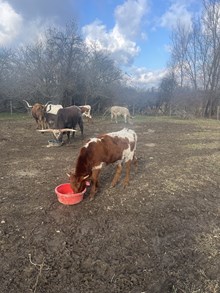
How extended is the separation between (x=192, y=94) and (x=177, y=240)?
1144 inches

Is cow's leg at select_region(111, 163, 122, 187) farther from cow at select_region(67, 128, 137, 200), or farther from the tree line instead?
the tree line

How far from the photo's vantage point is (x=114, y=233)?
4.27 metres

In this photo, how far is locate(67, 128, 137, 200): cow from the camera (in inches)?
201

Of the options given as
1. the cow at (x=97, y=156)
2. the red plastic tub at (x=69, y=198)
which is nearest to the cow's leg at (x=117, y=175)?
the cow at (x=97, y=156)

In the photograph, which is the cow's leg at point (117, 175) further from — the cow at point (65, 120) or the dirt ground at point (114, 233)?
the cow at point (65, 120)

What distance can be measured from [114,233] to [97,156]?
1.67 metres

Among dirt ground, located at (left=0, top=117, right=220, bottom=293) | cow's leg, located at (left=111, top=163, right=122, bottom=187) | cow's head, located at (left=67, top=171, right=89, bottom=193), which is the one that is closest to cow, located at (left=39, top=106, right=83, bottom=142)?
dirt ground, located at (left=0, top=117, right=220, bottom=293)

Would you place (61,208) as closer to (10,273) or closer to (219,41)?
(10,273)

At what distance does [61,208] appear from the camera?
4992 millimetres

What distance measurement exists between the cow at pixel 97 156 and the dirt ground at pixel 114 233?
40cm

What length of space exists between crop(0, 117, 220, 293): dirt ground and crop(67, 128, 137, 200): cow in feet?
1.33

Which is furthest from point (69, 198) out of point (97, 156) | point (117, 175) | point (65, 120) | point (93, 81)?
point (93, 81)

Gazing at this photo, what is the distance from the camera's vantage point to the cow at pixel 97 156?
5102 mm

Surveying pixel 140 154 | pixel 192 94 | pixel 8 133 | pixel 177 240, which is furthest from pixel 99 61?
pixel 177 240
